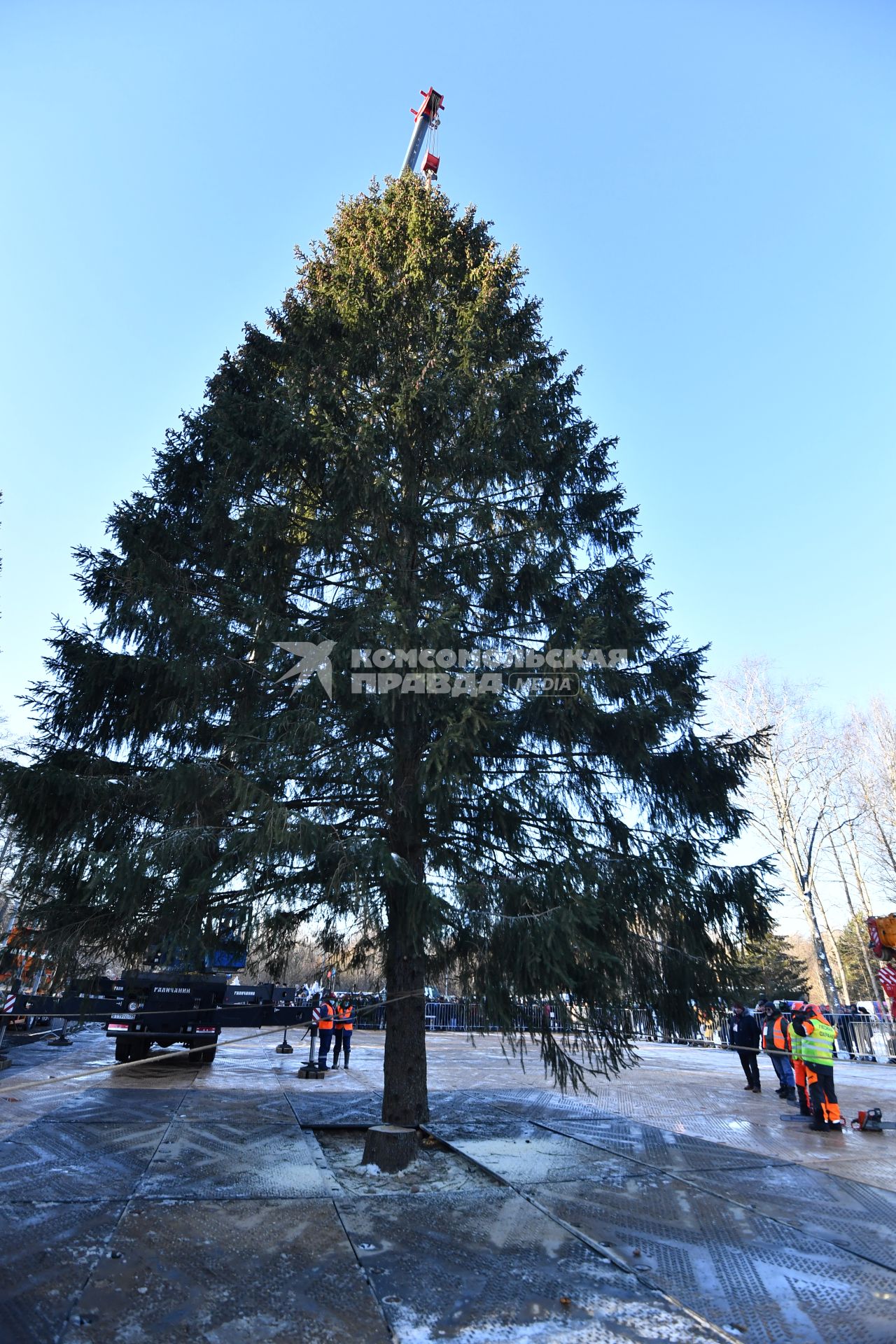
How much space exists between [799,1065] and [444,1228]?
733 cm

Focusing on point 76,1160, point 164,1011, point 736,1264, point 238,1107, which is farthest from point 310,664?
point 164,1011

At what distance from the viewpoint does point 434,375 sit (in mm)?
8977

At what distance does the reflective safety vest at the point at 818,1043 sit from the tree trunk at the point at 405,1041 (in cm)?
506

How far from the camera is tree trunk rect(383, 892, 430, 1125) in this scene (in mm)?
7551

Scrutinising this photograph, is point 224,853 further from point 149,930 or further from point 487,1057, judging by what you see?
point 487,1057

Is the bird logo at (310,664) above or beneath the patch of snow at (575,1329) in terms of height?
above

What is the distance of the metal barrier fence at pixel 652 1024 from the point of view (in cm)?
668

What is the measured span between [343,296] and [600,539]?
4.96 meters

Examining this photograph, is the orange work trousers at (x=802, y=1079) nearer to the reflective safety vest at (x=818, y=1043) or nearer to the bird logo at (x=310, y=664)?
the reflective safety vest at (x=818, y=1043)

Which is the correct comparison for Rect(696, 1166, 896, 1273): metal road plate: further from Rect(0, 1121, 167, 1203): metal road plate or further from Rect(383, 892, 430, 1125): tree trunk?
Rect(0, 1121, 167, 1203): metal road plate

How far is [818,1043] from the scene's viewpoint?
899 centimetres

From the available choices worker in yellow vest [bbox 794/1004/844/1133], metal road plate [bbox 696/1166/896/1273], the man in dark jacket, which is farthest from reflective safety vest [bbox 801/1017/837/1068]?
the man in dark jacket

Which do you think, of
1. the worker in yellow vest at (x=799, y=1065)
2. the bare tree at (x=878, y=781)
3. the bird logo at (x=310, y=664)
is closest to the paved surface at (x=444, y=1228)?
the worker in yellow vest at (x=799, y=1065)

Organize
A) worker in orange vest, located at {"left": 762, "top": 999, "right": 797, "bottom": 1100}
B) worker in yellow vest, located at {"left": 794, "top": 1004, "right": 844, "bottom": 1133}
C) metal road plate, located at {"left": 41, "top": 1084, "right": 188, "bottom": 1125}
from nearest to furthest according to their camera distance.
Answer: metal road plate, located at {"left": 41, "top": 1084, "right": 188, "bottom": 1125} → worker in yellow vest, located at {"left": 794, "top": 1004, "right": 844, "bottom": 1133} → worker in orange vest, located at {"left": 762, "top": 999, "right": 797, "bottom": 1100}
